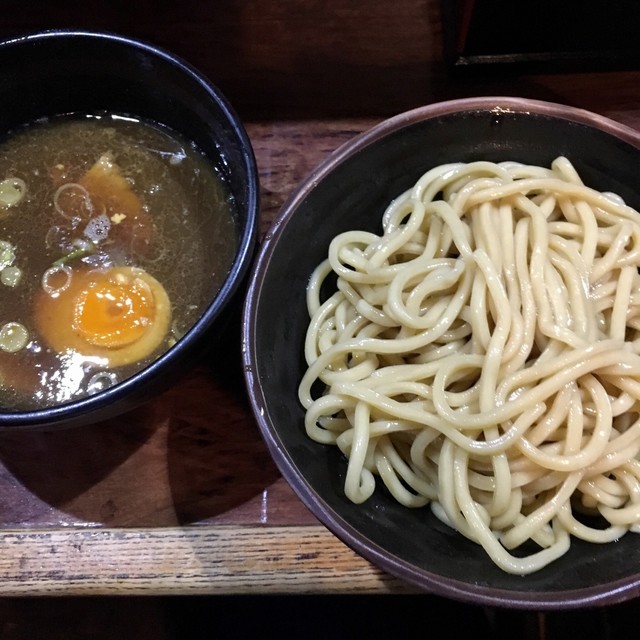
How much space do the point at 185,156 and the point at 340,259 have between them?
0.52 meters

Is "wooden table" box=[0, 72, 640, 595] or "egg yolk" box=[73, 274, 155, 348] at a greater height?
"egg yolk" box=[73, 274, 155, 348]

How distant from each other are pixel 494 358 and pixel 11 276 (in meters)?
1.09

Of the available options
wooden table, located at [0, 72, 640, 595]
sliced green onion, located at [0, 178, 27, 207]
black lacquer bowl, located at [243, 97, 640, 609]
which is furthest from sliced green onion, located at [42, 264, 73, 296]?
black lacquer bowl, located at [243, 97, 640, 609]

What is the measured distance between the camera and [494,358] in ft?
4.01

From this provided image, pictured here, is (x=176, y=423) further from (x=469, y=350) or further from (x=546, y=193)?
(x=546, y=193)

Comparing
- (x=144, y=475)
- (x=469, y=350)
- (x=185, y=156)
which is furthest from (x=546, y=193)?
(x=144, y=475)

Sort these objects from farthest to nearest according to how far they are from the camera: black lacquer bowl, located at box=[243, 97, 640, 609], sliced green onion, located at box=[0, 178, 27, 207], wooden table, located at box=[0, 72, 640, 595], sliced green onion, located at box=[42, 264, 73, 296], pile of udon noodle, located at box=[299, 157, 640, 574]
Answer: sliced green onion, located at box=[0, 178, 27, 207] → sliced green onion, located at box=[42, 264, 73, 296] → wooden table, located at box=[0, 72, 640, 595] → pile of udon noodle, located at box=[299, 157, 640, 574] → black lacquer bowl, located at box=[243, 97, 640, 609]

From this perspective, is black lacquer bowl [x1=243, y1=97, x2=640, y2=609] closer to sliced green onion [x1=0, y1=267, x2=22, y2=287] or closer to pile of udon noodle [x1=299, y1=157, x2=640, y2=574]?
pile of udon noodle [x1=299, y1=157, x2=640, y2=574]

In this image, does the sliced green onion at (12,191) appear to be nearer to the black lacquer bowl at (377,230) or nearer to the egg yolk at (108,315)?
the egg yolk at (108,315)

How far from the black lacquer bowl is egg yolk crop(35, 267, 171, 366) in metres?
0.30

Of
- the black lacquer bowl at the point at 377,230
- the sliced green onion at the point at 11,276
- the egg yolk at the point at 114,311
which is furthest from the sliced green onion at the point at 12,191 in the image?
the black lacquer bowl at the point at 377,230

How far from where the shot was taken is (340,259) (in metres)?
1.41

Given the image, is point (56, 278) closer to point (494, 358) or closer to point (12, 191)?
point (12, 191)

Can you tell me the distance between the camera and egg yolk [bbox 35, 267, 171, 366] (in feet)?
4.76
